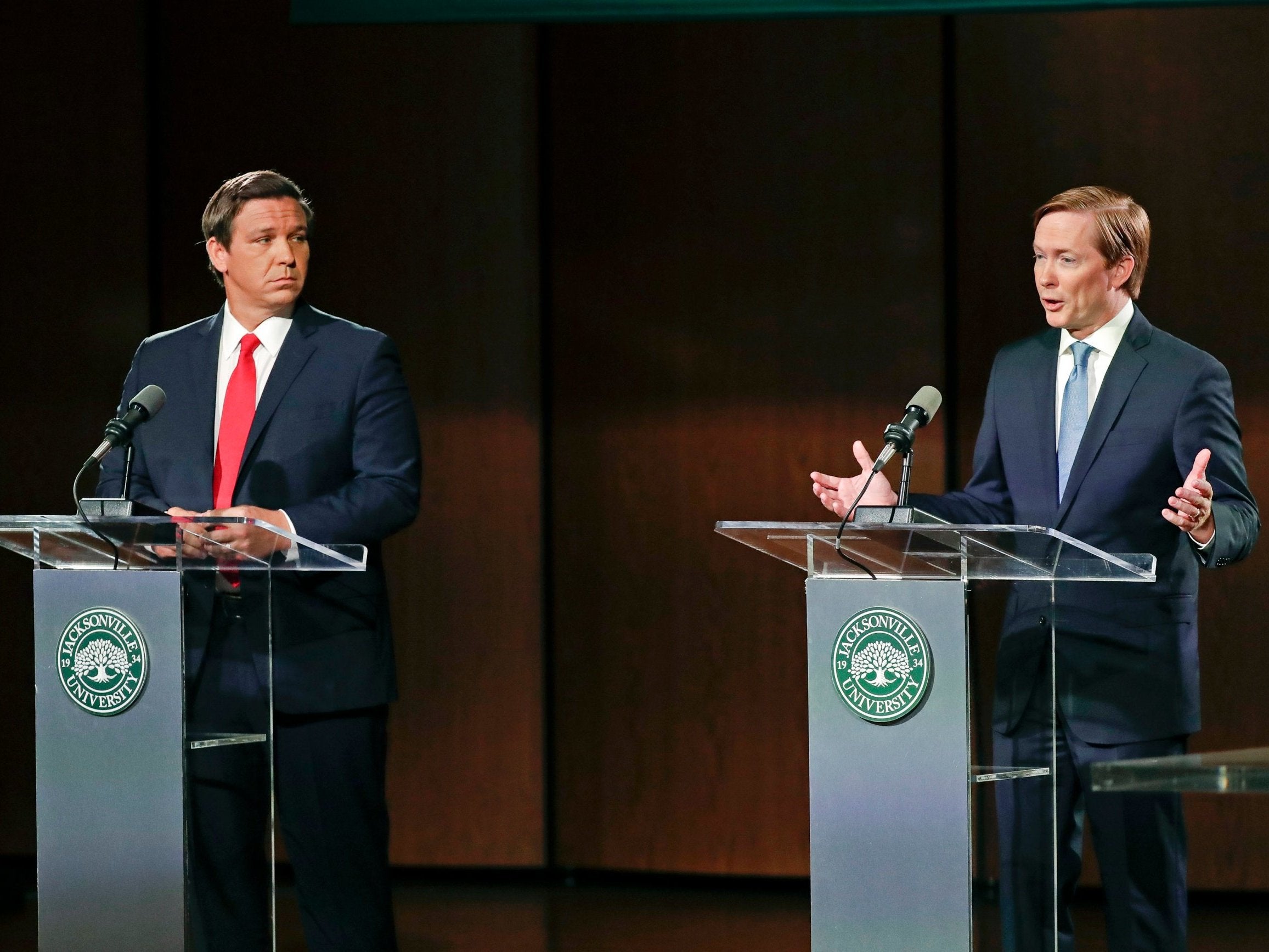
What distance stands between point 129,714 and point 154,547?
29 centimetres

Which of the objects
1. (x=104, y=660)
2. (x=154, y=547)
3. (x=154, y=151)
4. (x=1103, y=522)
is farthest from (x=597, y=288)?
(x=104, y=660)

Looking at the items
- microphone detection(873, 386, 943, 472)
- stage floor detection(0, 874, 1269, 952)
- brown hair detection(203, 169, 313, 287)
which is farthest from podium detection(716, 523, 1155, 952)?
stage floor detection(0, 874, 1269, 952)

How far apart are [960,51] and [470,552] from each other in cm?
227

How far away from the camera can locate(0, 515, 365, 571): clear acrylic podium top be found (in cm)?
295

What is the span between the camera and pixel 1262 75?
5285mm

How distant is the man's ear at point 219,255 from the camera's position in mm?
3674

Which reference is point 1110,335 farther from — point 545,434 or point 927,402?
Answer: point 545,434

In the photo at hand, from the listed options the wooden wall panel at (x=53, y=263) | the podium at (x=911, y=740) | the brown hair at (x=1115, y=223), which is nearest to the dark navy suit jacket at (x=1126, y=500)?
the brown hair at (x=1115, y=223)

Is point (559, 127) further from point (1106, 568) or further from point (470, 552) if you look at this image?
point (1106, 568)

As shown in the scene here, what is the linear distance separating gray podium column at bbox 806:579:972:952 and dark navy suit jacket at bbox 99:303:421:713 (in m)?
1.03

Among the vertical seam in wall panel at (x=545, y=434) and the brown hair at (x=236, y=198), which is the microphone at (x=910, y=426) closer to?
the brown hair at (x=236, y=198)

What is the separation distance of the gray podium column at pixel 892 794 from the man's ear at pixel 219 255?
1592 millimetres

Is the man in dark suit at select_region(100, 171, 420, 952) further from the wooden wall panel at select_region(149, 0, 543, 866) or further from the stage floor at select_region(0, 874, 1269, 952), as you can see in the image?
the wooden wall panel at select_region(149, 0, 543, 866)

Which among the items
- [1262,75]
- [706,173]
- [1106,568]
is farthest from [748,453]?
[1106,568]
